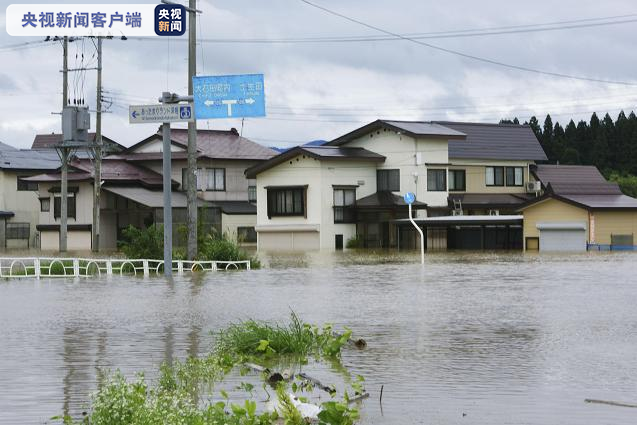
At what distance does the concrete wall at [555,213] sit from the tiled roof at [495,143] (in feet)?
33.9

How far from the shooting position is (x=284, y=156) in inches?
2303

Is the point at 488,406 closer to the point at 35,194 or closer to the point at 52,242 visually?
the point at 52,242

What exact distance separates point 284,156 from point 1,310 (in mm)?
40435

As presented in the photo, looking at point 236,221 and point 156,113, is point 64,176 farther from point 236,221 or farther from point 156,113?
point 156,113

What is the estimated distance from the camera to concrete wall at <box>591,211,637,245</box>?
2061 inches

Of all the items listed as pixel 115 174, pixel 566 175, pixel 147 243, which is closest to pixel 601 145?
pixel 566 175

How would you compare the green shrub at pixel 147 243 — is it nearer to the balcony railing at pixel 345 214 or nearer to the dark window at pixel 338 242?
the dark window at pixel 338 242

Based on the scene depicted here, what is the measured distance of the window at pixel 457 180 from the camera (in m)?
62.0

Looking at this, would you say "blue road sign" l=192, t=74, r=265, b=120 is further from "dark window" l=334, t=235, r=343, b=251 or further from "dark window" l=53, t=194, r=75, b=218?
"dark window" l=53, t=194, r=75, b=218

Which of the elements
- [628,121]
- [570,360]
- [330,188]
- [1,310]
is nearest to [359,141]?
[330,188]

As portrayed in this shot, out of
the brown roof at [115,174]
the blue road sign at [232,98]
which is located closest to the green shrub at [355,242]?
the brown roof at [115,174]

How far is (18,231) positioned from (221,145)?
600 inches

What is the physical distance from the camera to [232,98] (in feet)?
97.5

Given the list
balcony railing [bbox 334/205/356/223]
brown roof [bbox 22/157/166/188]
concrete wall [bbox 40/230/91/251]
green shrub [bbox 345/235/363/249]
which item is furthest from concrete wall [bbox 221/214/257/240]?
concrete wall [bbox 40/230/91/251]
